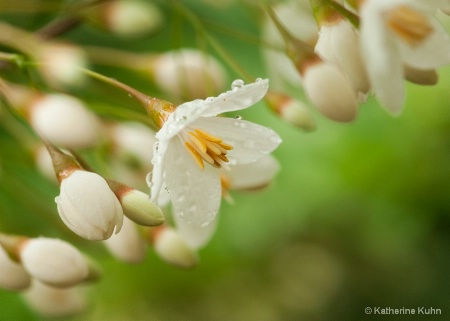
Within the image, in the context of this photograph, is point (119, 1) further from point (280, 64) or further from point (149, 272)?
point (149, 272)

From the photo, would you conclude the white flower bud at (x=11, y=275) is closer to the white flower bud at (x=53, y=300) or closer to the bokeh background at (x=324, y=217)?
the white flower bud at (x=53, y=300)

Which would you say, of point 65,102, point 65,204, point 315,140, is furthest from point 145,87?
point 65,204

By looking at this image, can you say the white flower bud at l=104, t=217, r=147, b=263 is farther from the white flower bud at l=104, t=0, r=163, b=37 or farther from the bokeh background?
the bokeh background

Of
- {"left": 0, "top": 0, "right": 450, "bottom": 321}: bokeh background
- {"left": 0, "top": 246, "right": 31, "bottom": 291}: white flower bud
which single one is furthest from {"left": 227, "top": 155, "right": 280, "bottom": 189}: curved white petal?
{"left": 0, "top": 0, "right": 450, "bottom": 321}: bokeh background

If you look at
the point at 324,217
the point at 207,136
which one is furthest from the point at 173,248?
the point at 324,217

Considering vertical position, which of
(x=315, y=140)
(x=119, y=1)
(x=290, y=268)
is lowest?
(x=290, y=268)

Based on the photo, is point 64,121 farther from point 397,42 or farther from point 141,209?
point 397,42
